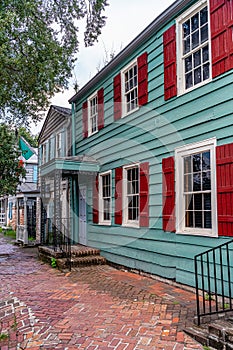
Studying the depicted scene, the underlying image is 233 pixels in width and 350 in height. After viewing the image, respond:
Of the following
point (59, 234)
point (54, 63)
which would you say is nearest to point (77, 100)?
point (54, 63)

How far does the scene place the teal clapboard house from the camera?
5.13 m

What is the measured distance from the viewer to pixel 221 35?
5.12 m

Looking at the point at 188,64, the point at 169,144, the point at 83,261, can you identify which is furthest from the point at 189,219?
the point at 83,261

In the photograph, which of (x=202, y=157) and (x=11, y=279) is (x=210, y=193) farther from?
(x=11, y=279)

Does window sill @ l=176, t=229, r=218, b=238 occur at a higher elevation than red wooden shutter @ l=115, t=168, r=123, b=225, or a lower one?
lower

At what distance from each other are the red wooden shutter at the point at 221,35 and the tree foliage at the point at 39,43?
10.8 ft

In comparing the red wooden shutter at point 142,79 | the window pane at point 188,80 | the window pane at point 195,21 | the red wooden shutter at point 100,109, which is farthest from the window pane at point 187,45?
the red wooden shutter at point 100,109

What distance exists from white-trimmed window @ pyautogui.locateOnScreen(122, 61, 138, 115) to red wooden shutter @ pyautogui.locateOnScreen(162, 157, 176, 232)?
2129mm

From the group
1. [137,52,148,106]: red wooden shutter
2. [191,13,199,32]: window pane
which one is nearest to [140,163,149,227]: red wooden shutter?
[137,52,148,106]: red wooden shutter

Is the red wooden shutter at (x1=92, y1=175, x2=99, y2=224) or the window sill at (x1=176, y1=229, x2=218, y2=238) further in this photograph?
the red wooden shutter at (x1=92, y1=175, x2=99, y2=224)

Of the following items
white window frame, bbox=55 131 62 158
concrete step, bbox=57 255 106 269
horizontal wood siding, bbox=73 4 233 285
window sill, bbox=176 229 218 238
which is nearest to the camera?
window sill, bbox=176 229 218 238

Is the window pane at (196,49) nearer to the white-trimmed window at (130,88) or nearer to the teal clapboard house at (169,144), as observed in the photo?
the teal clapboard house at (169,144)

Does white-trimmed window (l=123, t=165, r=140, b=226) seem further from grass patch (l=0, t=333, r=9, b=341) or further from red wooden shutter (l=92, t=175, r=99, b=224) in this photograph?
grass patch (l=0, t=333, r=9, b=341)

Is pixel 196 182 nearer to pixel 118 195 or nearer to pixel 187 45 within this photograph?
pixel 187 45
